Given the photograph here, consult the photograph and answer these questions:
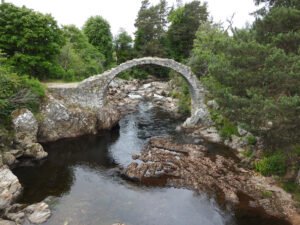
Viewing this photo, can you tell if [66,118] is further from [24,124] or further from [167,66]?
[167,66]

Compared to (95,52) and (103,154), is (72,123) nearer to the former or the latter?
(103,154)

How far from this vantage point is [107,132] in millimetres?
30484

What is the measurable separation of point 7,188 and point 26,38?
16.3 metres

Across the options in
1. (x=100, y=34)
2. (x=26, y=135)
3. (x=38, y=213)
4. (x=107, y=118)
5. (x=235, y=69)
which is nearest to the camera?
(x=38, y=213)

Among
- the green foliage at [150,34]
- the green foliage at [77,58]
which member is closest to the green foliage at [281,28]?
the green foliage at [77,58]

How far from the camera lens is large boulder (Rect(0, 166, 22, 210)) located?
1604cm

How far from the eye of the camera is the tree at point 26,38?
28.6m

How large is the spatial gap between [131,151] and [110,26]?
36.4 m

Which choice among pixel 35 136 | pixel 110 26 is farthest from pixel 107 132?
pixel 110 26

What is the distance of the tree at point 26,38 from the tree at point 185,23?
34799 mm

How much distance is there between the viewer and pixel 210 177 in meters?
20.5

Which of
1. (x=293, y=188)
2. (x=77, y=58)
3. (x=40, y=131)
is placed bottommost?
(x=293, y=188)

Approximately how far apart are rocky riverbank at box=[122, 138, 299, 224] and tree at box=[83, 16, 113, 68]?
34.1 m

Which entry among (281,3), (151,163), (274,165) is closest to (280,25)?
(281,3)
